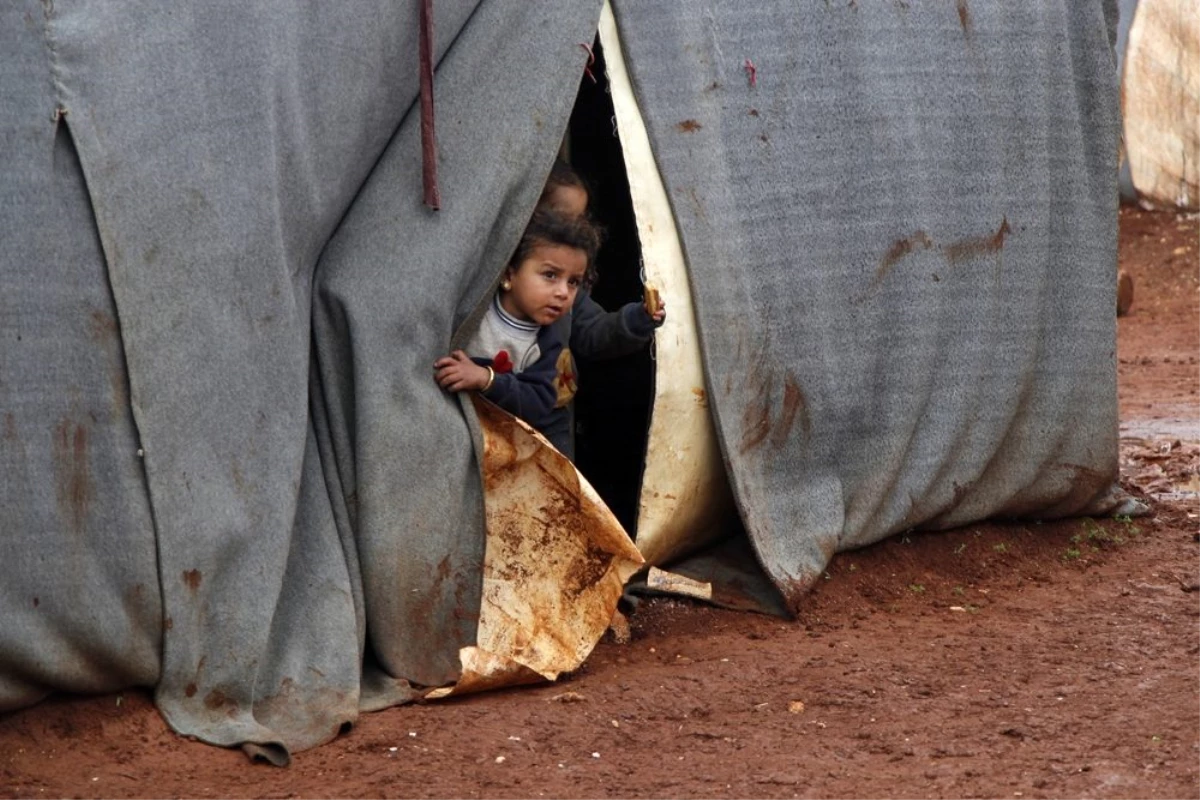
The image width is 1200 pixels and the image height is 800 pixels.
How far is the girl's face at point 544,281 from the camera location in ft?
14.9

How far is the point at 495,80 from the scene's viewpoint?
4414 mm

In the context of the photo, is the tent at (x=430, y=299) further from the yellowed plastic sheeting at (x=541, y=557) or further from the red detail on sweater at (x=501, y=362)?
the red detail on sweater at (x=501, y=362)

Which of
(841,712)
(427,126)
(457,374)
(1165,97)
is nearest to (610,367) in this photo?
(457,374)

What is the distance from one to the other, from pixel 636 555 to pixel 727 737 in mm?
609

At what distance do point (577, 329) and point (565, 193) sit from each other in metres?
0.39

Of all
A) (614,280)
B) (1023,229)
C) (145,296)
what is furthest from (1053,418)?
(145,296)

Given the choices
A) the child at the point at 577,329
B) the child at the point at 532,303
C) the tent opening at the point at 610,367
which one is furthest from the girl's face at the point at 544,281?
the tent opening at the point at 610,367

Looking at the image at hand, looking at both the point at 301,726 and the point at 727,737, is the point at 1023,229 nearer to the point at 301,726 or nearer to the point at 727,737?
the point at 727,737

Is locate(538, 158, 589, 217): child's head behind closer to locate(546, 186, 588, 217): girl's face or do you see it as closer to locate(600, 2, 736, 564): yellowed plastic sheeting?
locate(546, 186, 588, 217): girl's face

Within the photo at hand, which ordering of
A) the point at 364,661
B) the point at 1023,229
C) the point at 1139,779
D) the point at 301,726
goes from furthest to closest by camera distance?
the point at 1023,229, the point at 364,661, the point at 301,726, the point at 1139,779

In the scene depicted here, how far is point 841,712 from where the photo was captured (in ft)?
13.8

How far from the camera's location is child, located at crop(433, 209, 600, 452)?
451 cm

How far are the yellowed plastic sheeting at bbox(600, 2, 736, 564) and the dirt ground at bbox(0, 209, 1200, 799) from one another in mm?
373

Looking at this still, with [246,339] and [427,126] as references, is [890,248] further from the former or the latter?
[246,339]
